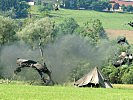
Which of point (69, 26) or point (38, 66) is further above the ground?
point (38, 66)

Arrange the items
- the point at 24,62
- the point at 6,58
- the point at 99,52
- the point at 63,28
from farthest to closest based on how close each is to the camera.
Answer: the point at 63,28 → the point at 99,52 → the point at 6,58 → the point at 24,62

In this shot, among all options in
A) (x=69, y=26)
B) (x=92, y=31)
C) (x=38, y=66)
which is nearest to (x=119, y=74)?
(x=38, y=66)

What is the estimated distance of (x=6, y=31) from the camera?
290ft

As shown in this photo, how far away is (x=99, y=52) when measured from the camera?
94.6 metres

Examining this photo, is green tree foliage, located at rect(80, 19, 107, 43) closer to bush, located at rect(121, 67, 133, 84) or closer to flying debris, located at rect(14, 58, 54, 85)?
A: bush, located at rect(121, 67, 133, 84)

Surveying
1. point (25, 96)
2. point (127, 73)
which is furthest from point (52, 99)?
point (127, 73)

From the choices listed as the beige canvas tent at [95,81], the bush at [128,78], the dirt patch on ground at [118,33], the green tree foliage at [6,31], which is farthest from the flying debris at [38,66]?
the dirt patch on ground at [118,33]

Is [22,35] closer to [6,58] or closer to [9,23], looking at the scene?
[9,23]

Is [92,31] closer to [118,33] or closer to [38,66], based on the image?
[118,33]

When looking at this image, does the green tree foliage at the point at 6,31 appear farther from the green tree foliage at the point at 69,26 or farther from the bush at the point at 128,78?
the green tree foliage at the point at 69,26

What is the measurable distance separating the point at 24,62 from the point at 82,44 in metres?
34.1

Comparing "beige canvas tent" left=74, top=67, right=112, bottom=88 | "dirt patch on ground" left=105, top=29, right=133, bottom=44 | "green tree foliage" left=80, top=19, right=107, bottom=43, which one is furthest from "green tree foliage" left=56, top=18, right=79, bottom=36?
"beige canvas tent" left=74, top=67, right=112, bottom=88

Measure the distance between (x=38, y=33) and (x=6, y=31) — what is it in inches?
500

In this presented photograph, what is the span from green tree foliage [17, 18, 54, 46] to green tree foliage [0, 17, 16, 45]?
499cm
